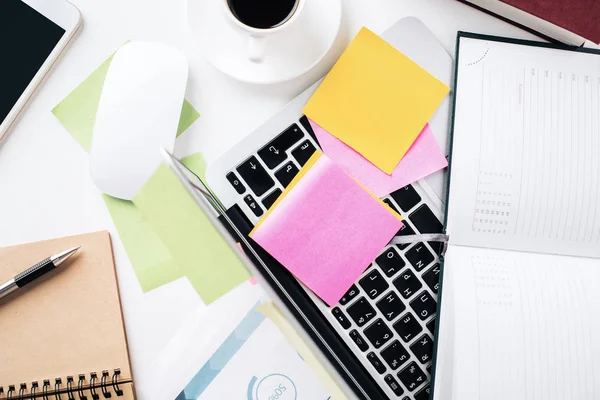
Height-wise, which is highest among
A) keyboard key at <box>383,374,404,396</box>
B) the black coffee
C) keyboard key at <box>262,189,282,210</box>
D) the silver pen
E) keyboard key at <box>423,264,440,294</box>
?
the silver pen

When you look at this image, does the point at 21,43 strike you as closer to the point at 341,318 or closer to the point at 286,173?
the point at 286,173

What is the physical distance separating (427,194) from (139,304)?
0.35 m

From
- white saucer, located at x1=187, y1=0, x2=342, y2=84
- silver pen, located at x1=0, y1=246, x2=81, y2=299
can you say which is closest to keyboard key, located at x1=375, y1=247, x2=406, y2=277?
white saucer, located at x1=187, y1=0, x2=342, y2=84

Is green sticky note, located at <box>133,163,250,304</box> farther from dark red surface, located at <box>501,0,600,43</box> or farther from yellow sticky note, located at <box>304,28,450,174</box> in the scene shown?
dark red surface, located at <box>501,0,600,43</box>

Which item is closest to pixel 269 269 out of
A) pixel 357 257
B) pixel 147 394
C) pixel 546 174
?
pixel 357 257

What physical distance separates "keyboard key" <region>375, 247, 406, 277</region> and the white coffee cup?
0.82 ft

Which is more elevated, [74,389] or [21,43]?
[21,43]

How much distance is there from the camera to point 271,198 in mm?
648

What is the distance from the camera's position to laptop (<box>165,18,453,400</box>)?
632 mm

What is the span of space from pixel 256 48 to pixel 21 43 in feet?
0.97

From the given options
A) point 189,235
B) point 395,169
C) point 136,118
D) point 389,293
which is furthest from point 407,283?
point 136,118

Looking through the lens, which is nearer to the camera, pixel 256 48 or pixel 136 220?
pixel 256 48

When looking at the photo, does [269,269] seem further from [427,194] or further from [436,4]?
[436,4]

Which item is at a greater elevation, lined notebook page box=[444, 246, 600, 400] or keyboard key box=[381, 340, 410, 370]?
keyboard key box=[381, 340, 410, 370]
